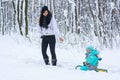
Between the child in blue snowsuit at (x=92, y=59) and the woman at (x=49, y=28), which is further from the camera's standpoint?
the woman at (x=49, y=28)

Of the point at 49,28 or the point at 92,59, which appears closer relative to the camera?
the point at 92,59

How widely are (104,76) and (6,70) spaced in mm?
2405

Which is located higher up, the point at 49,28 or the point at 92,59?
the point at 49,28

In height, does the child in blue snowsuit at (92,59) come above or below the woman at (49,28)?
below

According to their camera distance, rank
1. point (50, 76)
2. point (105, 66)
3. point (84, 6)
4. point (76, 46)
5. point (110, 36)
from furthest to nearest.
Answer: point (84, 6) → point (110, 36) → point (76, 46) → point (105, 66) → point (50, 76)

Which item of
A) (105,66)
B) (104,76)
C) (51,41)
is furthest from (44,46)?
(104,76)

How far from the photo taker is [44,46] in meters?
9.28

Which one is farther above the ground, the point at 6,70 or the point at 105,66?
the point at 6,70

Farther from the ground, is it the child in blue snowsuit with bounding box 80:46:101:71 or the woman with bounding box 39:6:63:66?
the woman with bounding box 39:6:63:66

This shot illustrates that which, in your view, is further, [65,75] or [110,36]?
[110,36]

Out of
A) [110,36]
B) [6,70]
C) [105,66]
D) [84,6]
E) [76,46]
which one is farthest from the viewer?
[84,6]

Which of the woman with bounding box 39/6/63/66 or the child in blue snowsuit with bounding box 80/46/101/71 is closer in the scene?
the child in blue snowsuit with bounding box 80/46/101/71

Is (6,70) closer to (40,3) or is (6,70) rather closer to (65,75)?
(65,75)

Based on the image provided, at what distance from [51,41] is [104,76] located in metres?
2.95
